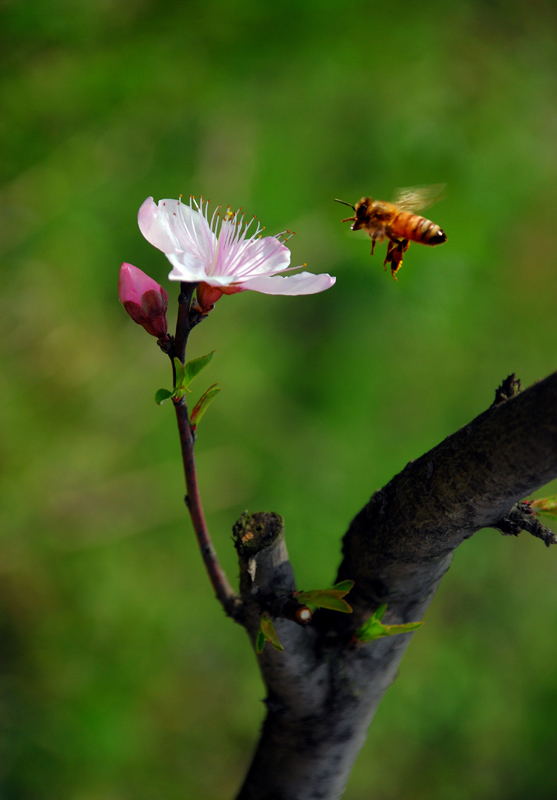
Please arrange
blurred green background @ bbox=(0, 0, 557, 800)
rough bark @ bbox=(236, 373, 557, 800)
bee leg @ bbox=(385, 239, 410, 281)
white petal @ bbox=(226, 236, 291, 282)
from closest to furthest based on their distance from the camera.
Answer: rough bark @ bbox=(236, 373, 557, 800) < white petal @ bbox=(226, 236, 291, 282) < bee leg @ bbox=(385, 239, 410, 281) < blurred green background @ bbox=(0, 0, 557, 800)

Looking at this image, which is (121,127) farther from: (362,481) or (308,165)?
(362,481)

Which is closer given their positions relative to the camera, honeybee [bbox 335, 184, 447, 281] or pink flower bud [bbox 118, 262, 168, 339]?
pink flower bud [bbox 118, 262, 168, 339]

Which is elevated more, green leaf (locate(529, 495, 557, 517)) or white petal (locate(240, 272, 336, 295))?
white petal (locate(240, 272, 336, 295))

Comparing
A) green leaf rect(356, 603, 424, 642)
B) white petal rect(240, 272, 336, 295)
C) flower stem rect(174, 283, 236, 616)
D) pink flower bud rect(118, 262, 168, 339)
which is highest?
pink flower bud rect(118, 262, 168, 339)

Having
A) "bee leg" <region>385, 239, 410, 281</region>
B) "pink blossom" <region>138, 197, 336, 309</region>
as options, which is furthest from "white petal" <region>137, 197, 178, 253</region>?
"bee leg" <region>385, 239, 410, 281</region>

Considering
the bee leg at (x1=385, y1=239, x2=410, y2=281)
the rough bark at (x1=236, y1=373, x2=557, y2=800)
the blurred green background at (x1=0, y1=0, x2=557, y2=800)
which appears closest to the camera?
the rough bark at (x1=236, y1=373, x2=557, y2=800)

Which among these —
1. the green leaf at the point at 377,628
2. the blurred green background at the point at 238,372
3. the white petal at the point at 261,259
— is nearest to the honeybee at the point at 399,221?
the white petal at the point at 261,259

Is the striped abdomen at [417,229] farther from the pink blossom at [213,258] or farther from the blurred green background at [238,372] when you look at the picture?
the blurred green background at [238,372]

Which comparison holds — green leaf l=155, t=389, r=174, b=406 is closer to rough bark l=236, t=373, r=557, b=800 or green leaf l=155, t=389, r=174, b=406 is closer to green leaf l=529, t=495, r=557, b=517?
rough bark l=236, t=373, r=557, b=800

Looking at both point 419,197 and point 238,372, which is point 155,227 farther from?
point 238,372
